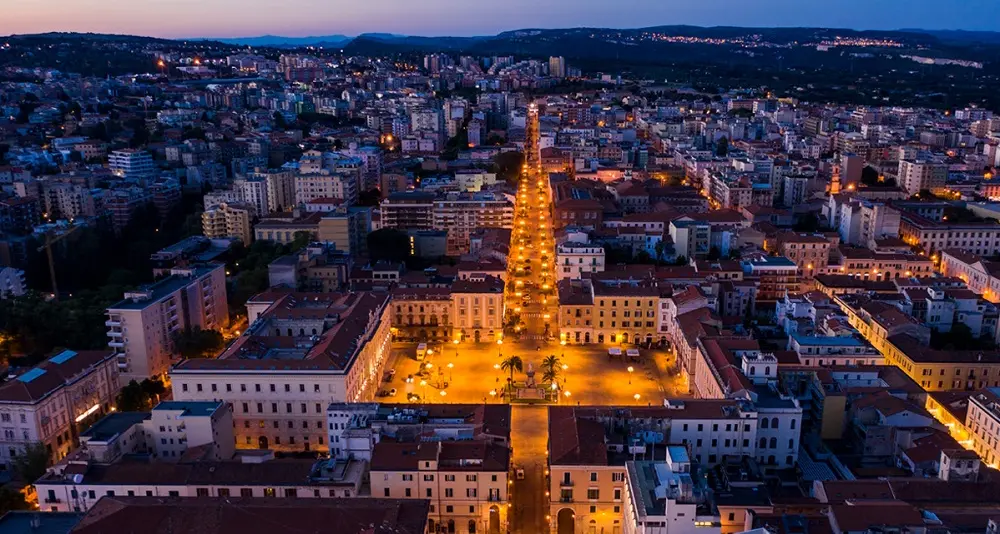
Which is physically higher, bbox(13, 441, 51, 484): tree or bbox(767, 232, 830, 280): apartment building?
bbox(767, 232, 830, 280): apartment building

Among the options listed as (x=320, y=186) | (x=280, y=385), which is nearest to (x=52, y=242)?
(x=320, y=186)

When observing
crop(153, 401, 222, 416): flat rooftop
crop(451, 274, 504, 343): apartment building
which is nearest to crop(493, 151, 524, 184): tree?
crop(451, 274, 504, 343): apartment building

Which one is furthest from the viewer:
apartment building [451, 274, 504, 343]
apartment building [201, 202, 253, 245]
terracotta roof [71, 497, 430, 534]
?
apartment building [201, 202, 253, 245]

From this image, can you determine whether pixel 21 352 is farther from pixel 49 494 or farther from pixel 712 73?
pixel 712 73

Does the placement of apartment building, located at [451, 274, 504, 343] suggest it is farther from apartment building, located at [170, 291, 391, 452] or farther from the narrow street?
apartment building, located at [170, 291, 391, 452]

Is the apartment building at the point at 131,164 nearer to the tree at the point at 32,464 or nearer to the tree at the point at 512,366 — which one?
the tree at the point at 32,464

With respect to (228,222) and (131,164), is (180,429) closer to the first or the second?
(228,222)
